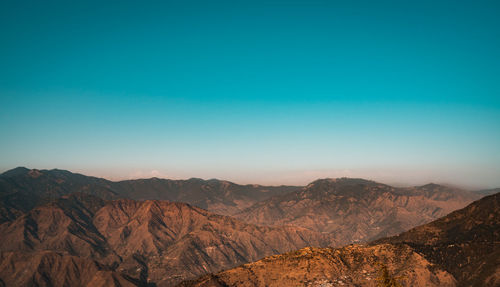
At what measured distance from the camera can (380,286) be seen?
68.1 metres

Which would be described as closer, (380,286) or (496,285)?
(380,286)

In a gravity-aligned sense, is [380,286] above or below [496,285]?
above

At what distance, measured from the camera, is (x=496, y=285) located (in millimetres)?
195625

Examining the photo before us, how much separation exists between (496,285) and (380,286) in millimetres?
175364
